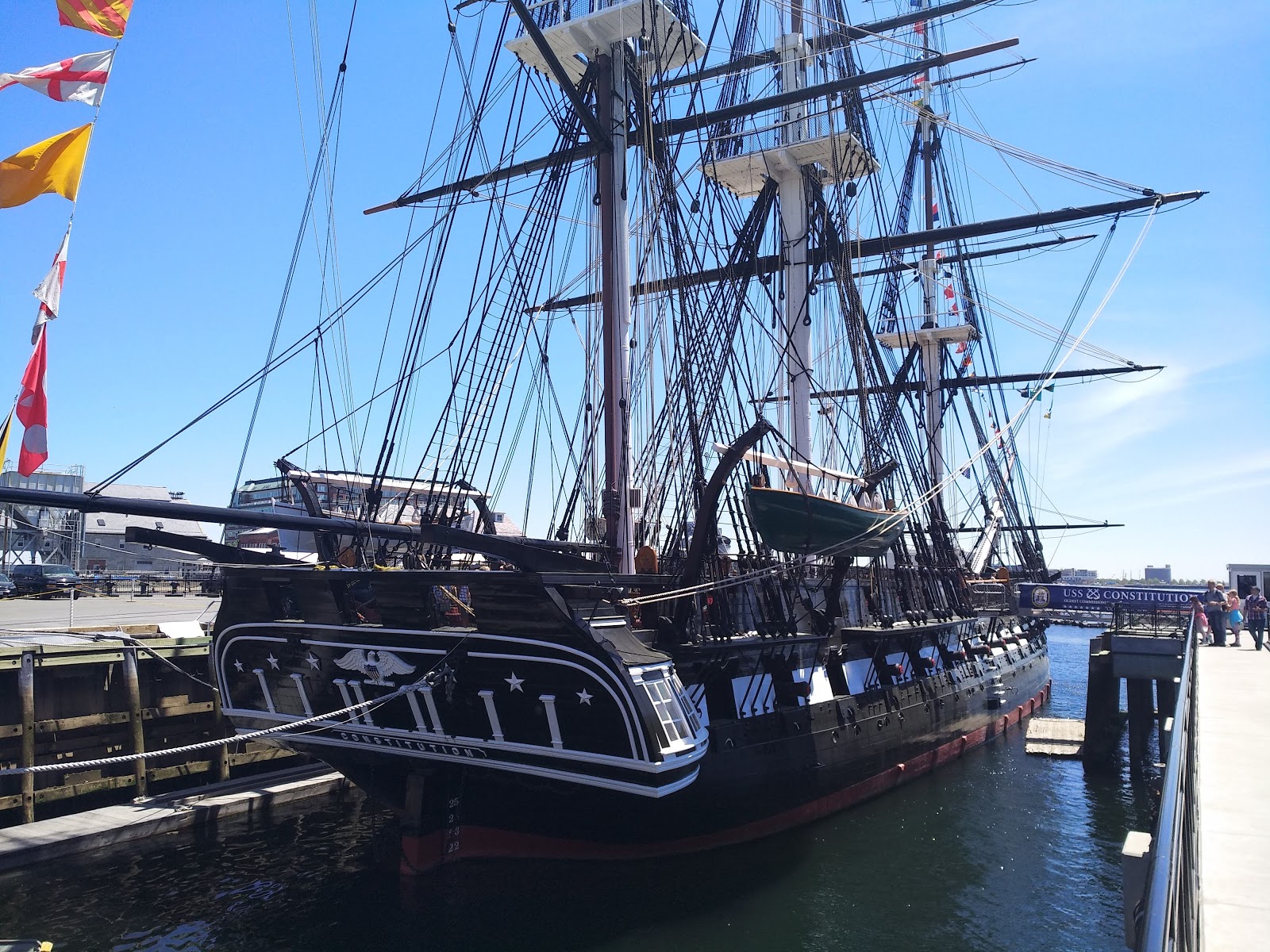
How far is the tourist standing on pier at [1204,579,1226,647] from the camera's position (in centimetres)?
2178

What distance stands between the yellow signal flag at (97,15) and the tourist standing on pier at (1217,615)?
24739mm

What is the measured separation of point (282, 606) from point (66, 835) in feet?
14.5

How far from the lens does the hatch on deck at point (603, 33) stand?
17.3m

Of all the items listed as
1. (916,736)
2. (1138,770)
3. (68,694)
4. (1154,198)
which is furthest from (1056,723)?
(68,694)

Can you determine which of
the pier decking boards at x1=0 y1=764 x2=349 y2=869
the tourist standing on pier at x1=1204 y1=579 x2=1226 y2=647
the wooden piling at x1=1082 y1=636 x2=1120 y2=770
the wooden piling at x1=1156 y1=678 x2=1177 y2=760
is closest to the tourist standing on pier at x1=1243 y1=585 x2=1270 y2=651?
the tourist standing on pier at x1=1204 y1=579 x2=1226 y2=647

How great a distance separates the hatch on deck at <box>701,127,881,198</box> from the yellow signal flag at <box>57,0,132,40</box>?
1627 centimetres

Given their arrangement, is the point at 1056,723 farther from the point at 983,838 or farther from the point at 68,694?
the point at 68,694

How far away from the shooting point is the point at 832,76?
27906 mm

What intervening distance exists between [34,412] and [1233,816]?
11.4 m

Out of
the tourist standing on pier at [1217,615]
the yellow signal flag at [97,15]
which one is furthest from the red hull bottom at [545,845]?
the tourist standing on pier at [1217,615]

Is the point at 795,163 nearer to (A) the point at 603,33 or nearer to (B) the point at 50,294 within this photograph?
(A) the point at 603,33

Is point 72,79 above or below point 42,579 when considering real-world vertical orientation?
above

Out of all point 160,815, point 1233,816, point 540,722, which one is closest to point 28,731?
point 160,815

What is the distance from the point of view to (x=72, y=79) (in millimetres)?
9383
